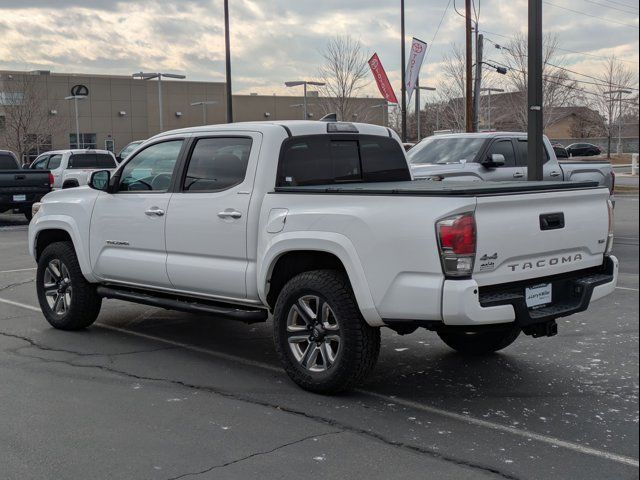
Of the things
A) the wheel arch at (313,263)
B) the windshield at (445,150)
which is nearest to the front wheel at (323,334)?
the wheel arch at (313,263)

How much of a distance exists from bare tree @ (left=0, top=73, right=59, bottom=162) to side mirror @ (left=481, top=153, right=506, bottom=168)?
34.7 metres

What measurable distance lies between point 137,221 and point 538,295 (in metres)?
3.49

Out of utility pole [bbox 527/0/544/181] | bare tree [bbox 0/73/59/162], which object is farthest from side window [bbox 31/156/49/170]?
bare tree [bbox 0/73/59/162]

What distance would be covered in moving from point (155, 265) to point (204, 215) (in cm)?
76

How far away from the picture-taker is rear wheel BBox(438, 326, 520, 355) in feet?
20.9

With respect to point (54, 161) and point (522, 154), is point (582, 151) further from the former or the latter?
point (54, 161)

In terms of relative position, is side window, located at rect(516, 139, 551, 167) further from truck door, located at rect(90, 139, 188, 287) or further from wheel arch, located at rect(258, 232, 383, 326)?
wheel arch, located at rect(258, 232, 383, 326)

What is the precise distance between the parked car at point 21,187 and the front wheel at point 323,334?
15.4 metres

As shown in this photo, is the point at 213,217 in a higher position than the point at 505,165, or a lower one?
Result: lower

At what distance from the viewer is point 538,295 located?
5.21 m

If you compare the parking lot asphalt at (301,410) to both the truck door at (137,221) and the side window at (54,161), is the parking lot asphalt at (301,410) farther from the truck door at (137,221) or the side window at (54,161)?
the side window at (54,161)

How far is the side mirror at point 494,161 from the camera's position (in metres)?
12.9

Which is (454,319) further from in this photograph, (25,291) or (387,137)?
(25,291)

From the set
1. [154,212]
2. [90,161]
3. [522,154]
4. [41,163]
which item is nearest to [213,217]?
[154,212]
